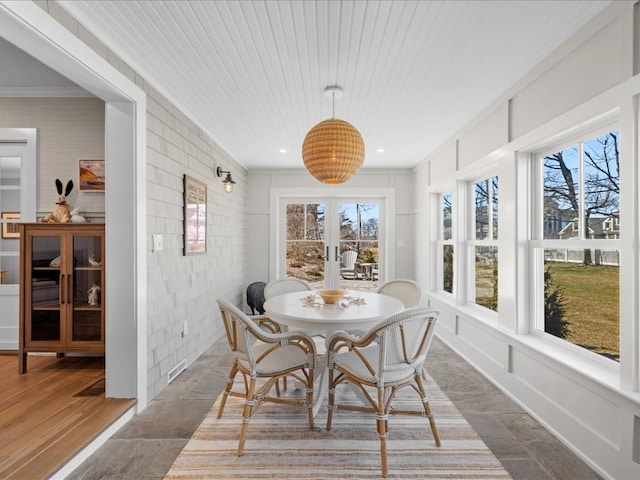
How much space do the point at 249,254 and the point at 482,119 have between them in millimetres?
3922

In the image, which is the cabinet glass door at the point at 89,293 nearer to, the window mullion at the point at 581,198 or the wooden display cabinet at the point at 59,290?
the wooden display cabinet at the point at 59,290

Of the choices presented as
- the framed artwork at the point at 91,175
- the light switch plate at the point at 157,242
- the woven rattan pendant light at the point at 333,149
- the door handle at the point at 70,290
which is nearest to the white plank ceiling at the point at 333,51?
the woven rattan pendant light at the point at 333,149

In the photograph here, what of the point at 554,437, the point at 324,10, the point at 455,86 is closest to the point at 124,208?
the point at 324,10

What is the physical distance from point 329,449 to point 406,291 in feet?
5.54

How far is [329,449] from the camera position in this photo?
204 centimetres

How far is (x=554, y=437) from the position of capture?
2.17 meters

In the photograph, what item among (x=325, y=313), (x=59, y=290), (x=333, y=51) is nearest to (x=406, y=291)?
(x=325, y=313)

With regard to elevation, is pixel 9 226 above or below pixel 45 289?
above

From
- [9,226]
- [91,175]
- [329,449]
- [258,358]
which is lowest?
[329,449]

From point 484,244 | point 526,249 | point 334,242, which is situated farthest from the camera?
point 334,242

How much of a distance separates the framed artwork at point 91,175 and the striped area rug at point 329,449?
7.55ft

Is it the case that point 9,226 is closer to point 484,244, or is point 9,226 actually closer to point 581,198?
point 484,244

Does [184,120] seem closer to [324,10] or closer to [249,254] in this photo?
[324,10]

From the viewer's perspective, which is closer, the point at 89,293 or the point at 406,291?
the point at 89,293
